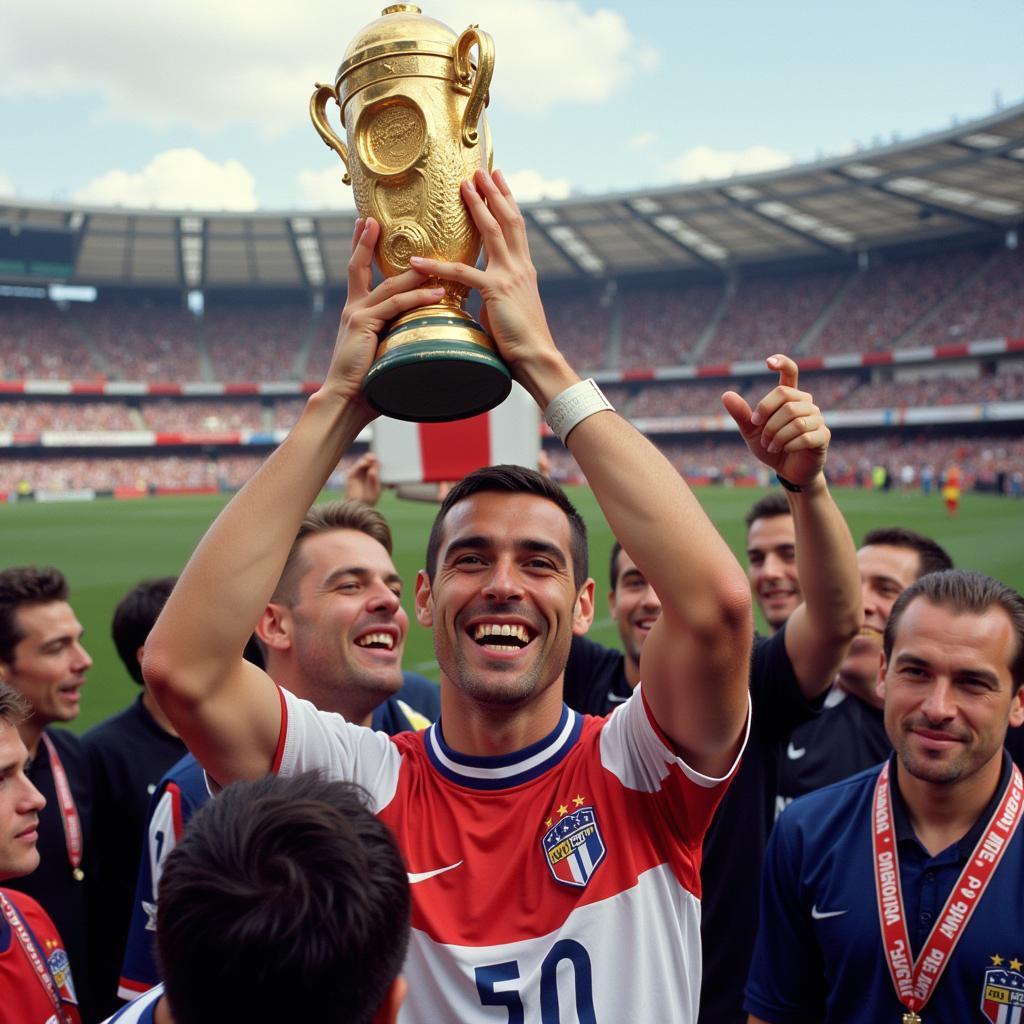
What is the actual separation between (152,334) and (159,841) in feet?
187

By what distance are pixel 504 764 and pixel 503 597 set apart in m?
0.38

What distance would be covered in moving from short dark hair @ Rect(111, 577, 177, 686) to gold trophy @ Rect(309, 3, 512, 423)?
96.4 inches

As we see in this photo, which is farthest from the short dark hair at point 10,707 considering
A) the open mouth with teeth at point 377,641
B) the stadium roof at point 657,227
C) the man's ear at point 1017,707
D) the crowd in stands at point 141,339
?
the crowd in stands at point 141,339

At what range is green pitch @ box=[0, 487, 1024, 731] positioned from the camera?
11.5 metres

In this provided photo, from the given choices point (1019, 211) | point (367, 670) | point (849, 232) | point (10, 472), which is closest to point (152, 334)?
point (10, 472)

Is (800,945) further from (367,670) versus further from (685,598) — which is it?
(367,670)

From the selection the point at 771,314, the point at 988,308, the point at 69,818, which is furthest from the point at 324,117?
the point at 771,314

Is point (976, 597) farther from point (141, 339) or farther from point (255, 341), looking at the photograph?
point (141, 339)

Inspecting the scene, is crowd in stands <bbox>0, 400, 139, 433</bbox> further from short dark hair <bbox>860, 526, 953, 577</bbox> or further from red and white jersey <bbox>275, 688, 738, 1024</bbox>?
red and white jersey <bbox>275, 688, 738, 1024</bbox>

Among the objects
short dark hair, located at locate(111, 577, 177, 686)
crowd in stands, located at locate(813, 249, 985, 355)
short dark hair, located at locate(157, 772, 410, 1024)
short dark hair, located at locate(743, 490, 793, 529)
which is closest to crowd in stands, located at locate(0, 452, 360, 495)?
crowd in stands, located at locate(813, 249, 985, 355)

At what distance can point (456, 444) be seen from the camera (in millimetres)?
5055

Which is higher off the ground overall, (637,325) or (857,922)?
(637,325)

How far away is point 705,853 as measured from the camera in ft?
9.75

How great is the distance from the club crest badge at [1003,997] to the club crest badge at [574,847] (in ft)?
3.33
